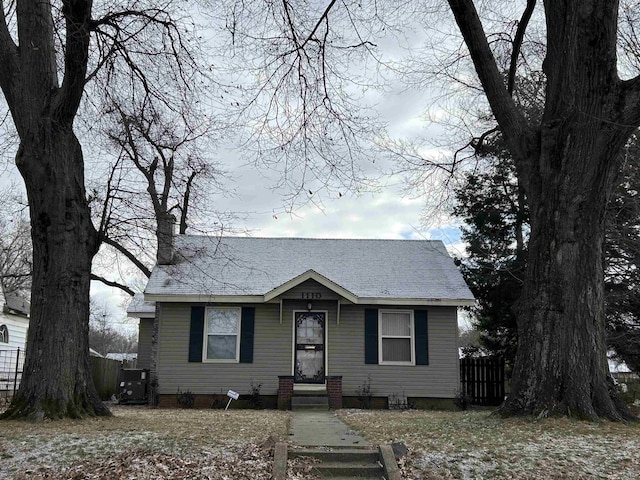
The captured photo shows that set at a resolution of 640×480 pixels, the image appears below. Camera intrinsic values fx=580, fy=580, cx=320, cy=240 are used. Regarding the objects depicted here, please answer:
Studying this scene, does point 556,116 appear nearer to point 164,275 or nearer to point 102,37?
point 102,37

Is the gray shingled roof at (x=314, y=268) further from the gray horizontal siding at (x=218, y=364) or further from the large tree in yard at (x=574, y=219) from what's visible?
the large tree in yard at (x=574, y=219)

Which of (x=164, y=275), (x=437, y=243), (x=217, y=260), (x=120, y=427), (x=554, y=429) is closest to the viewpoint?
(x=554, y=429)

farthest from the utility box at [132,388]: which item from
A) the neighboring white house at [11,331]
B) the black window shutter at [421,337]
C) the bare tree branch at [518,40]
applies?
the bare tree branch at [518,40]

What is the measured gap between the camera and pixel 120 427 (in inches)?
304

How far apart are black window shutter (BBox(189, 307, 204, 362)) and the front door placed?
103 inches

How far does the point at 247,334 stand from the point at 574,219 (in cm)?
986

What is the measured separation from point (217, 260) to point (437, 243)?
741 centimetres

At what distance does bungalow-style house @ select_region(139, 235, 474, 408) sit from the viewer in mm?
15672

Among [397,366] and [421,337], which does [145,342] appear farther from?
[421,337]

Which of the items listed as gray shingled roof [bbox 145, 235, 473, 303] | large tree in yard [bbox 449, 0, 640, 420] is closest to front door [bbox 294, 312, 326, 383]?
gray shingled roof [bbox 145, 235, 473, 303]

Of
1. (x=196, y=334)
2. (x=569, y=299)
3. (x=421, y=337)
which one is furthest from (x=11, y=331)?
(x=569, y=299)

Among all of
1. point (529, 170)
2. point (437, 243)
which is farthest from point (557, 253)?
point (437, 243)

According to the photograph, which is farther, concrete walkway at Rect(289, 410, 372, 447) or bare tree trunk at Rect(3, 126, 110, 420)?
bare tree trunk at Rect(3, 126, 110, 420)

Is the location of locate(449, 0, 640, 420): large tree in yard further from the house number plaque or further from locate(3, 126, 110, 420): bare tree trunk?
the house number plaque
